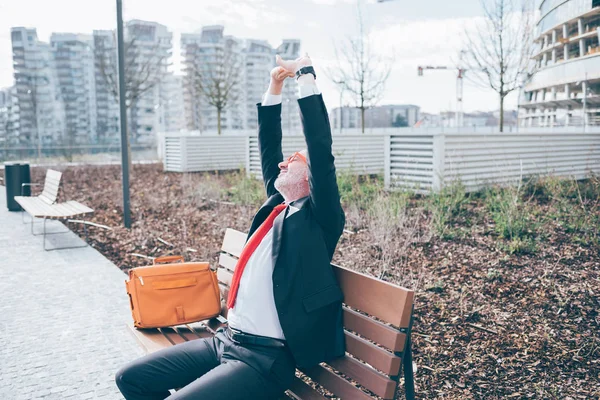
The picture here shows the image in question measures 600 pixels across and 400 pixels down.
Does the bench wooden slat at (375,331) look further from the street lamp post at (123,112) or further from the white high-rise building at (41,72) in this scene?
the white high-rise building at (41,72)

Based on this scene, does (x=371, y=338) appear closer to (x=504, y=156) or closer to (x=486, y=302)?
(x=486, y=302)

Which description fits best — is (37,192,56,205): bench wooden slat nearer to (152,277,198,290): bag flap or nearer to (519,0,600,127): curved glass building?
(152,277,198,290): bag flap

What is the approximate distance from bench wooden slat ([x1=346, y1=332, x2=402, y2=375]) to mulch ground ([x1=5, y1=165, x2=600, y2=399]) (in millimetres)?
1017

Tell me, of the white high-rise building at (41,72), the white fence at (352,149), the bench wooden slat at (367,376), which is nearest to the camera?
the bench wooden slat at (367,376)

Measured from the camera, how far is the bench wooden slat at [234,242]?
3514 mm

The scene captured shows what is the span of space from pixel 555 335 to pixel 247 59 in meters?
123

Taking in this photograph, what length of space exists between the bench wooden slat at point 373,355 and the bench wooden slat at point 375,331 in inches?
1.2

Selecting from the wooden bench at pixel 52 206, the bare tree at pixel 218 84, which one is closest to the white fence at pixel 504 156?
the wooden bench at pixel 52 206

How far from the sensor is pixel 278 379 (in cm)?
247

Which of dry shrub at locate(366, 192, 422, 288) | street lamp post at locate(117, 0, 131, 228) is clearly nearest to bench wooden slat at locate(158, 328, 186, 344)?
dry shrub at locate(366, 192, 422, 288)

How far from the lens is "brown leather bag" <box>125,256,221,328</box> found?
3279mm

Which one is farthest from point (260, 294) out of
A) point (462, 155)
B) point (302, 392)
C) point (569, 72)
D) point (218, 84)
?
point (569, 72)

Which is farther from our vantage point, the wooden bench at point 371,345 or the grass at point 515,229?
the grass at point 515,229

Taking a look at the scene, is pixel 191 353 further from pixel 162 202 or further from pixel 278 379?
pixel 162 202
